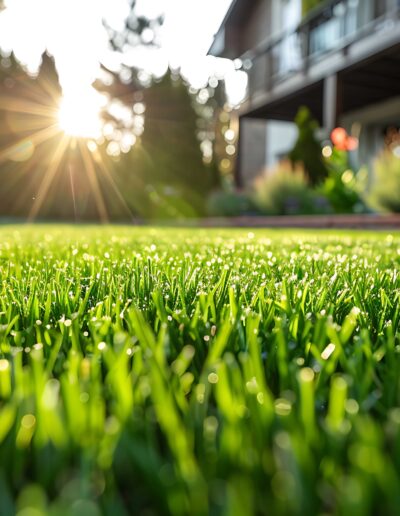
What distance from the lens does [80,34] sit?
102 ft

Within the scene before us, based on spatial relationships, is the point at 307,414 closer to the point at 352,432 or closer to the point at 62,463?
the point at 352,432

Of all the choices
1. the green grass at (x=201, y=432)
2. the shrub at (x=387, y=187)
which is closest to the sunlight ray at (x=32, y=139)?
the shrub at (x=387, y=187)

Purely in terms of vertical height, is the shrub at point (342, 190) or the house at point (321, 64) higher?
the house at point (321, 64)

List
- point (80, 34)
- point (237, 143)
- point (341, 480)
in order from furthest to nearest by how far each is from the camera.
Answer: point (80, 34)
point (237, 143)
point (341, 480)

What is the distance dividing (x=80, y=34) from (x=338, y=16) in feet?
72.8

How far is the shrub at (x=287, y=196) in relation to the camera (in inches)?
425

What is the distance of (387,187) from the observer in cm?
856

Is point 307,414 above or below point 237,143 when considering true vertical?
A: below

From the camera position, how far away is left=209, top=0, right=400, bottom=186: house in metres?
12.2

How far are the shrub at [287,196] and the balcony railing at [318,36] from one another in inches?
154

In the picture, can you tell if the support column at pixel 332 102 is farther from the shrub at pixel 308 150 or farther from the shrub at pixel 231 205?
the shrub at pixel 231 205

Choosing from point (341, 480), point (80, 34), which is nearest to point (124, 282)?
point (341, 480)

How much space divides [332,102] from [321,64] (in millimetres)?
1403

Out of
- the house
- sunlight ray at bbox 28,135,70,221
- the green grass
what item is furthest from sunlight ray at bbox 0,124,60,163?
the green grass
